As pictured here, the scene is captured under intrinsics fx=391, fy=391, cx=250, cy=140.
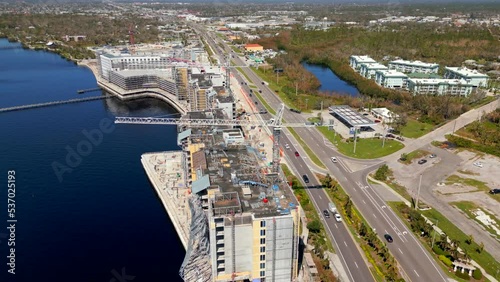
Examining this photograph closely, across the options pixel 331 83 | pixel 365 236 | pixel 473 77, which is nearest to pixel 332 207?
pixel 365 236

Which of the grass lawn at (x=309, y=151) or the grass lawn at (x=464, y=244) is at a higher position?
the grass lawn at (x=309, y=151)

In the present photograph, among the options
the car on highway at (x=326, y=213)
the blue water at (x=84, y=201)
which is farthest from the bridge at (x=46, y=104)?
the car on highway at (x=326, y=213)

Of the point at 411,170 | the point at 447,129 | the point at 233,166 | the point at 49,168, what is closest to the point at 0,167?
the point at 49,168

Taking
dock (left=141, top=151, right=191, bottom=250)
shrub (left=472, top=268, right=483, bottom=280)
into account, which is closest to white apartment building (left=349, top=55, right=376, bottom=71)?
dock (left=141, top=151, right=191, bottom=250)

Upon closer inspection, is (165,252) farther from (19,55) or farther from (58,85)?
(19,55)

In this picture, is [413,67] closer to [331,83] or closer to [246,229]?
[331,83]

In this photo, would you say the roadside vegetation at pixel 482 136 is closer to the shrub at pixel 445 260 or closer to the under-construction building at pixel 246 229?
the shrub at pixel 445 260

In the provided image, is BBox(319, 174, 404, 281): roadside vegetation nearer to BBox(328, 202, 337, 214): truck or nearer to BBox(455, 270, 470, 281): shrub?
BBox(328, 202, 337, 214): truck
